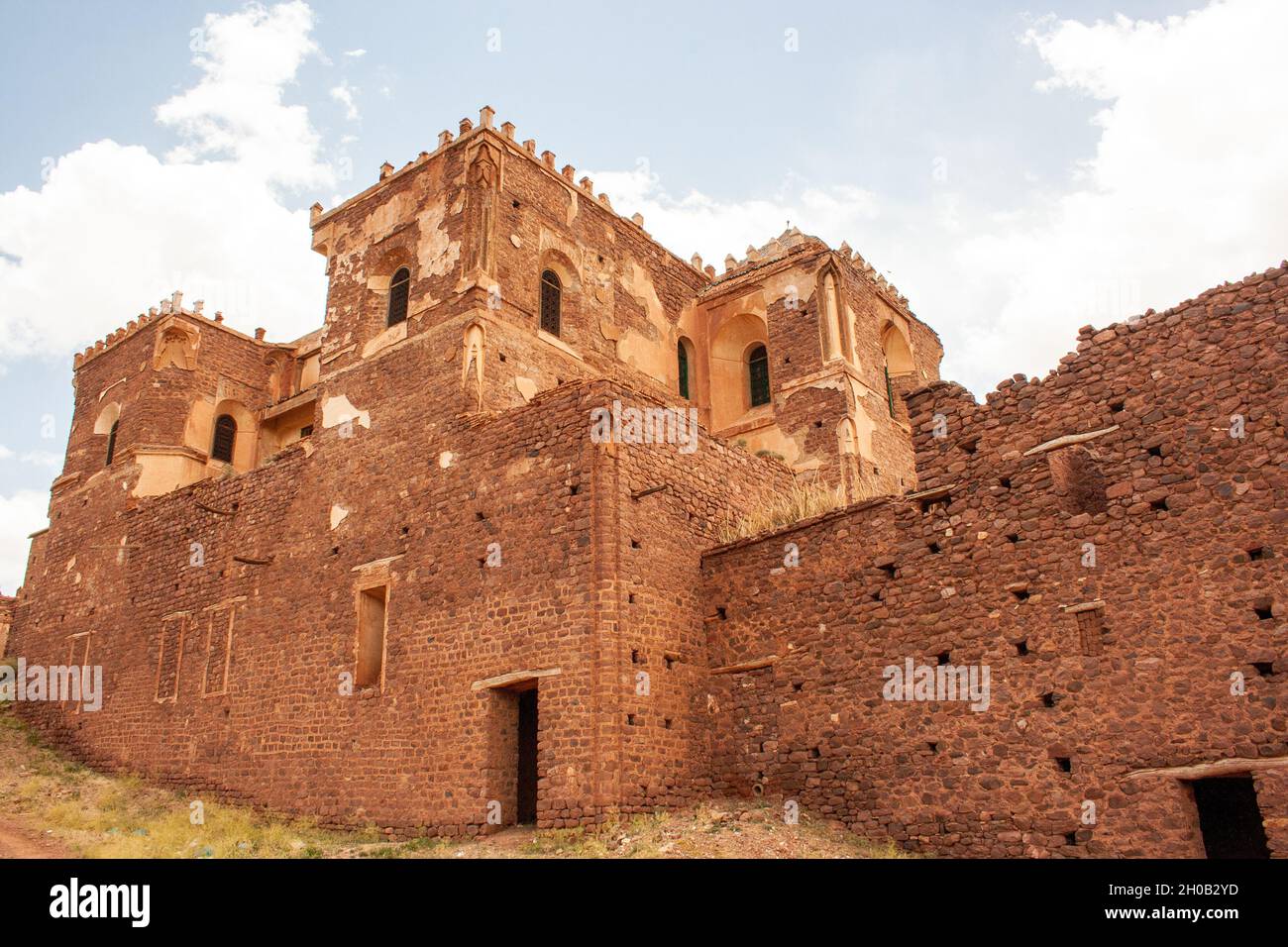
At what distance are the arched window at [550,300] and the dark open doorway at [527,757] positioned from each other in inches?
249

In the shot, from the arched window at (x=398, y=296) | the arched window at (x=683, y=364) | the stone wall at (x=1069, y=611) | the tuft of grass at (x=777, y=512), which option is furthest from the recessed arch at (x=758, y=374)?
the stone wall at (x=1069, y=611)

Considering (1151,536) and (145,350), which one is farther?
(145,350)

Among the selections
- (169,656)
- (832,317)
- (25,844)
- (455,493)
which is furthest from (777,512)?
(169,656)

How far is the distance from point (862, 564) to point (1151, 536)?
3248 mm

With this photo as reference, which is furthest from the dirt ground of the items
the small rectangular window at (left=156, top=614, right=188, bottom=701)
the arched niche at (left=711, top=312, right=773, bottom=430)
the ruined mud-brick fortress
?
the arched niche at (left=711, top=312, right=773, bottom=430)

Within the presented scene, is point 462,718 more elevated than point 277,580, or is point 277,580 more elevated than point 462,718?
point 277,580

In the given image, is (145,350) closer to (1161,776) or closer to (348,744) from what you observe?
(348,744)

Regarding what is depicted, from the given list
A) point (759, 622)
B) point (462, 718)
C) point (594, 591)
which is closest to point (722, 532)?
point (759, 622)

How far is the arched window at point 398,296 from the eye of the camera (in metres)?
17.6

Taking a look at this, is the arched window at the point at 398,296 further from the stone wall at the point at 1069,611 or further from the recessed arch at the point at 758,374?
the stone wall at the point at 1069,611

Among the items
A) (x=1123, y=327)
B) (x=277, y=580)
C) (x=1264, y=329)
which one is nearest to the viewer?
(x=1264, y=329)

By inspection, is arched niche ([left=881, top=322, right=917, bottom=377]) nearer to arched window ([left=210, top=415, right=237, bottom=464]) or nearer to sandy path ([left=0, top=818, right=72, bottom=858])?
arched window ([left=210, top=415, right=237, bottom=464])

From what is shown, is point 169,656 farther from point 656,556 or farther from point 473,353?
point 656,556
